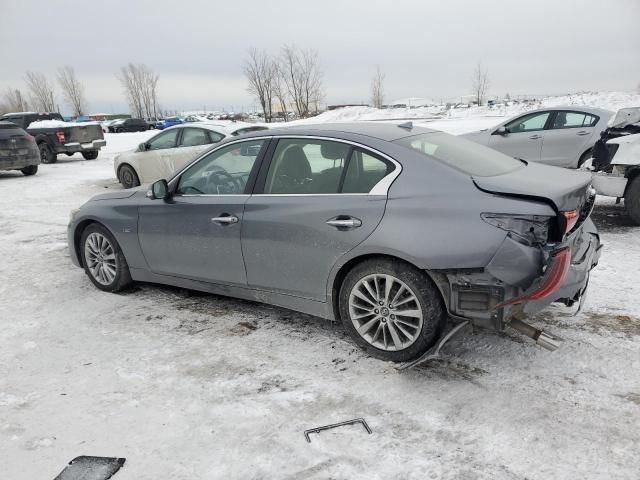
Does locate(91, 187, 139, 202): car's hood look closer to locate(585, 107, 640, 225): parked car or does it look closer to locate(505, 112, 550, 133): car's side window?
locate(585, 107, 640, 225): parked car

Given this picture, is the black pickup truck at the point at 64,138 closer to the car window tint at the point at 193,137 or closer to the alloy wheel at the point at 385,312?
the car window tint at the point at 193,137

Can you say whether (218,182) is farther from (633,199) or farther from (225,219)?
(633,199)

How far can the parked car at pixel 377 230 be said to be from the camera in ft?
9.57

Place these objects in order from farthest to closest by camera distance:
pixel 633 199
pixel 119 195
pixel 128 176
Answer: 1. pixel 128 176
2. pixel 633 199
3. pixel 119 195

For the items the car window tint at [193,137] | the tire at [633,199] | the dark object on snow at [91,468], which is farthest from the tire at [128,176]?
the dark object on snow at [91,468]

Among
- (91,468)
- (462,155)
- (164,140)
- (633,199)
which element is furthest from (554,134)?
(91,468)

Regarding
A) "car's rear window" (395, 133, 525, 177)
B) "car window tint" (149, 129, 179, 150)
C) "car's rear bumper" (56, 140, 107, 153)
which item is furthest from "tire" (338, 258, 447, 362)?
Answer: "car's rear bumper" (56, 140, 107, 153)

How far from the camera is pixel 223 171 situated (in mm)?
4180

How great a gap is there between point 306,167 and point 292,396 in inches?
65.2

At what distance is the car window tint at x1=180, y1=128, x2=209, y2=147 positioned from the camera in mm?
10766

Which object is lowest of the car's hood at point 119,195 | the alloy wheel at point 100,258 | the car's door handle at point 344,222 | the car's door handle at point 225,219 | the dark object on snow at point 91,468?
the dark object on snow at point 91,468

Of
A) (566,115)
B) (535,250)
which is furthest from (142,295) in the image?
(566,115)

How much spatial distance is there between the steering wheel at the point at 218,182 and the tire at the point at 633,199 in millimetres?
5297

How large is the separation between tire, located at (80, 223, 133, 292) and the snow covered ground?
26 cm
